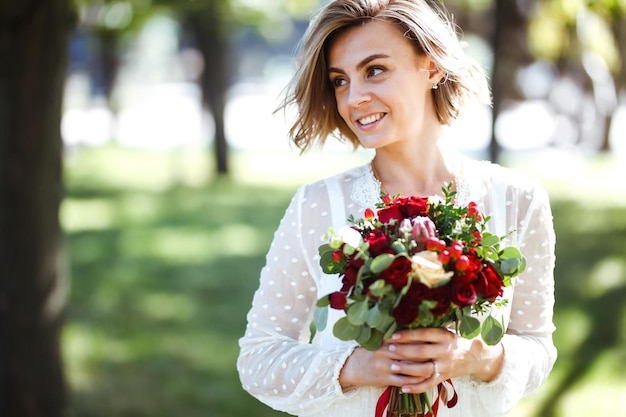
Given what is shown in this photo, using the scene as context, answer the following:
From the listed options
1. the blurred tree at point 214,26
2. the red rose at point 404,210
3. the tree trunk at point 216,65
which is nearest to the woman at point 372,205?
the red rose at point 404,210

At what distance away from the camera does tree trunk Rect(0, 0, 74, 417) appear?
5.22 metres

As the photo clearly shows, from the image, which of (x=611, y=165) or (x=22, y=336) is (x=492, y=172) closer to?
(x=22, y=336)

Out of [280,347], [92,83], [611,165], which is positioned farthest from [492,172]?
[92,83]

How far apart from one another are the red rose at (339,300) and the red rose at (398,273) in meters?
0.14

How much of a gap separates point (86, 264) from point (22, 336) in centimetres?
558

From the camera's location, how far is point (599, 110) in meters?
20.9

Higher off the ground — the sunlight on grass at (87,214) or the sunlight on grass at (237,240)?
the sunlight on grass at (87,214)

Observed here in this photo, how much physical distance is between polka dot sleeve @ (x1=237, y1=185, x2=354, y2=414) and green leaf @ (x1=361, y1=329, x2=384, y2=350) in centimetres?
29

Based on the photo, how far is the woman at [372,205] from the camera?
259 centimetres

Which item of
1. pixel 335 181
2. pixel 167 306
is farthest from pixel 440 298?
pixel 167 306

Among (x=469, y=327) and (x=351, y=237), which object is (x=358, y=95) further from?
(x=469, y=327)

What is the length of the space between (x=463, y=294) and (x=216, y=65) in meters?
16.8

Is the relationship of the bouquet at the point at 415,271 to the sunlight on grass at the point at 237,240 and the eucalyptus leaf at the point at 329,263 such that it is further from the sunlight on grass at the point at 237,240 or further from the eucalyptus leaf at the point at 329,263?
the sunlight on grass at the point at 237,240

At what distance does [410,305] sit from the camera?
2158 millimetres
